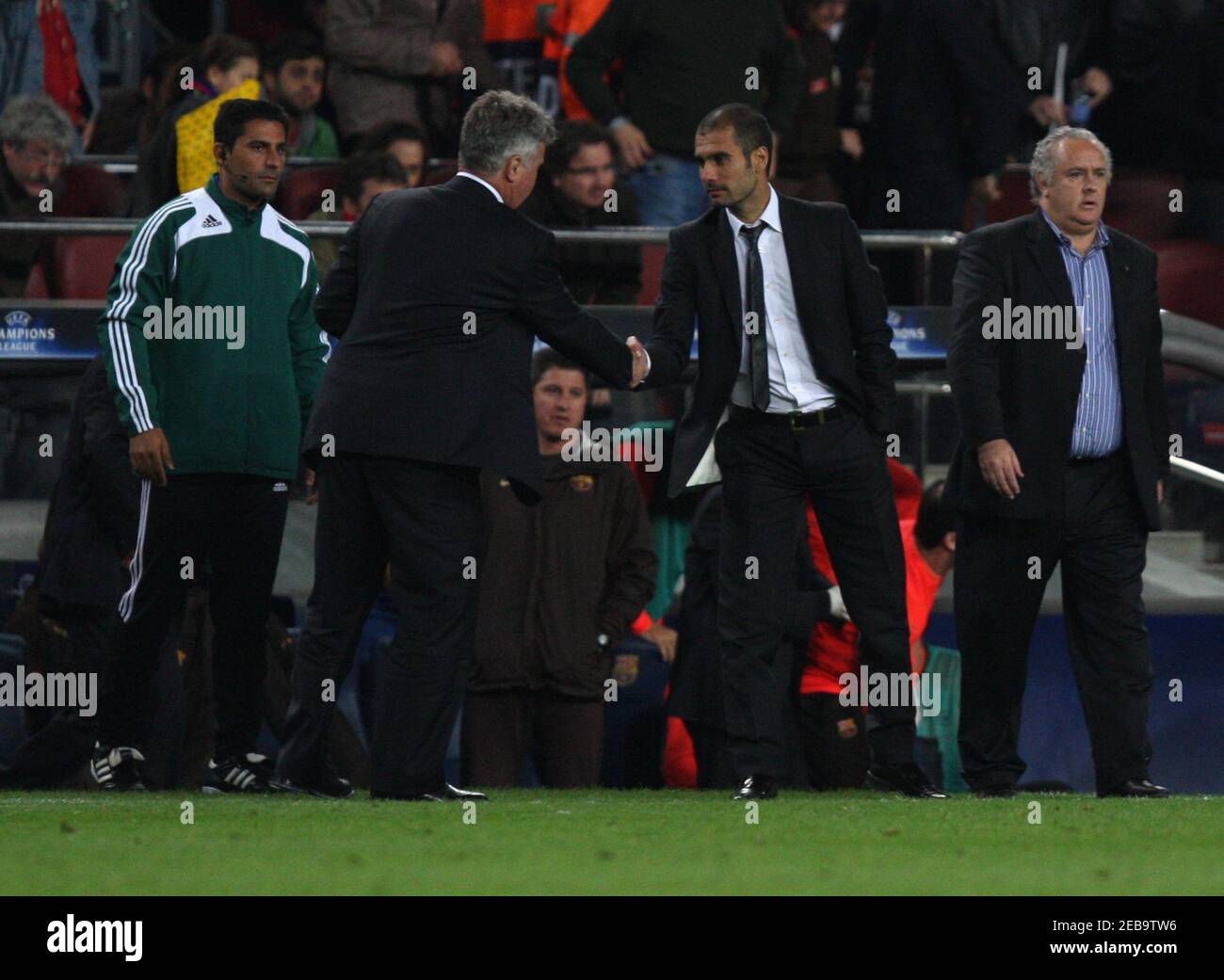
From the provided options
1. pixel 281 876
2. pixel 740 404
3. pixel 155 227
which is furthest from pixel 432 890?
pixel 155 227

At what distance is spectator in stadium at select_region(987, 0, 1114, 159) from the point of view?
473 inches

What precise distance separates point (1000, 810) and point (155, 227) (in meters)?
3.15

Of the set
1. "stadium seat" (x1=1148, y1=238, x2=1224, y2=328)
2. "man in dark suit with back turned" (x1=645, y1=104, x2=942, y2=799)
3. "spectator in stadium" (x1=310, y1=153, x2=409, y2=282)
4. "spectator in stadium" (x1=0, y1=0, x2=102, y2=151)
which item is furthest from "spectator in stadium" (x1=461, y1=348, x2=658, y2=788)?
"stadium seat" (x1=1148, y1=238, x2=1224, y2=328)

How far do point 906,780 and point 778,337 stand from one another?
141cm

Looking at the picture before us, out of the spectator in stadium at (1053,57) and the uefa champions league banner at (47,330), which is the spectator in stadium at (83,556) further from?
the spectator in stadium at (1053,57)

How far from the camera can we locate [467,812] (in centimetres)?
680

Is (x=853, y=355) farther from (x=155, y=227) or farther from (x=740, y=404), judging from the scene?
(x=155, y=227)

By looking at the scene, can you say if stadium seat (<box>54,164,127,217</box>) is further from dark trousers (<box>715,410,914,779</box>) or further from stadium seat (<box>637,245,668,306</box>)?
dark trousers (<box>715,410,914,779</box>)

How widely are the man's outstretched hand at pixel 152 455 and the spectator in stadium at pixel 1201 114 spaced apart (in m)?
6.36

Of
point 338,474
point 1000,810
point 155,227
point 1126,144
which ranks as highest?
point 1126,144

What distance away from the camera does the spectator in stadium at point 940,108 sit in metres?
11.4

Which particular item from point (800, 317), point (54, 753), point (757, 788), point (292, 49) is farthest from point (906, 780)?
point (292, 49)

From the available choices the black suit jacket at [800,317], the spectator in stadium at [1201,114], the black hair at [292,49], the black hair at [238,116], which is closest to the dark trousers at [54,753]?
the black hair at [238,116]
